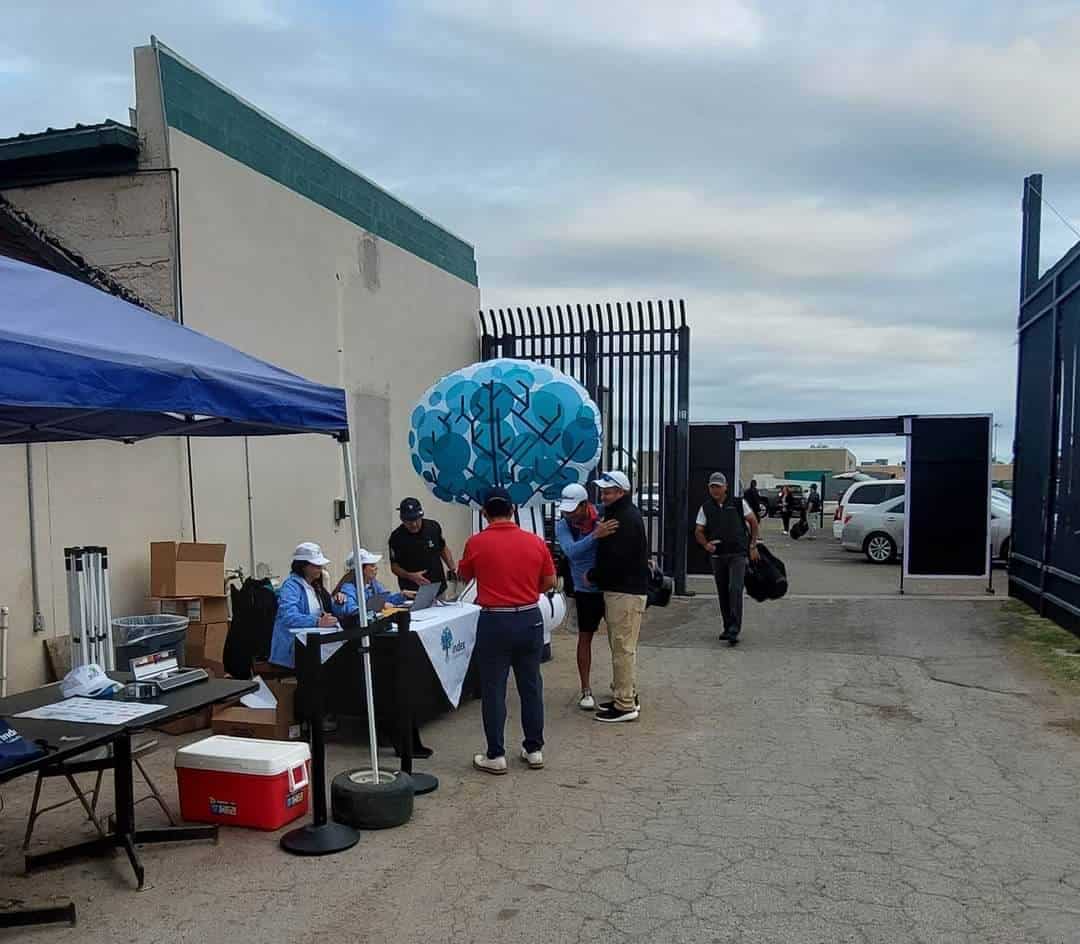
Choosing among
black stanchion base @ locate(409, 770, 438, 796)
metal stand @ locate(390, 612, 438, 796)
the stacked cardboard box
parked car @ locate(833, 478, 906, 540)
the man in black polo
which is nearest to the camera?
metal stand @ locate(390, 612, 438, 796)

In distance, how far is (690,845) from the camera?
182 inches

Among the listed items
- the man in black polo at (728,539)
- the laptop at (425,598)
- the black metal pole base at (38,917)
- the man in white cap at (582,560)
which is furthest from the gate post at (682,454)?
the black metal pole base at (38,917)

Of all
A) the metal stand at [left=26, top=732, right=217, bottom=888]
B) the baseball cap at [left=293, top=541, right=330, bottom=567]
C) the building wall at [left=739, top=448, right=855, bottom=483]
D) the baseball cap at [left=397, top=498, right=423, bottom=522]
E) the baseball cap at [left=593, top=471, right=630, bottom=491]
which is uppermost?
the baseball cap at [left=593, top=471, right=630, bottom=491]

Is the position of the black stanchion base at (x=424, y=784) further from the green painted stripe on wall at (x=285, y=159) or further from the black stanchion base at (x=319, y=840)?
the green painted stripe on wall at (x=285, y=159)

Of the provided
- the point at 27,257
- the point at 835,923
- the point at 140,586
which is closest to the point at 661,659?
the point at 140,586

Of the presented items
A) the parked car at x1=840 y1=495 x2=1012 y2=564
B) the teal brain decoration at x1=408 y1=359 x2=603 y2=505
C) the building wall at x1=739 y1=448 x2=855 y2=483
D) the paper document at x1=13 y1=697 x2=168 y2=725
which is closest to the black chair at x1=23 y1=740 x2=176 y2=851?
the paper document at x1=13 y1=697 x2=168 y2=725

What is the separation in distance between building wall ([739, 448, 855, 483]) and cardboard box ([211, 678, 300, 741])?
60979mm

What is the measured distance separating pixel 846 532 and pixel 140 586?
1517 cm

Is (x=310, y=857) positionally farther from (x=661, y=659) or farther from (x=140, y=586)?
(x=661, y=659)

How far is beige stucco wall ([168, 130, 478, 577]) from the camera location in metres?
8.85

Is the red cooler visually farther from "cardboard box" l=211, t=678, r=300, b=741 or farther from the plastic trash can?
the plastic trash can

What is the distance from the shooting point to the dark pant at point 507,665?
5680mm

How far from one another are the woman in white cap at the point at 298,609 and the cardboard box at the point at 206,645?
4.14 ft

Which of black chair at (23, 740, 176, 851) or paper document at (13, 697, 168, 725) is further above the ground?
paper document at (13, 697, 168, 725)
